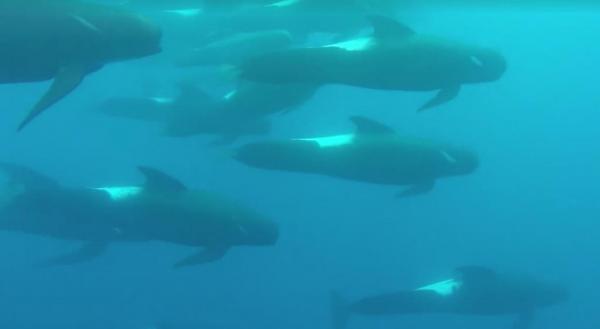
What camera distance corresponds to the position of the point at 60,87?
16.1 feet

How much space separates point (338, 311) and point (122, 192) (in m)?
5.88

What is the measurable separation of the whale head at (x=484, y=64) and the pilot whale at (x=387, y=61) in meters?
0.01

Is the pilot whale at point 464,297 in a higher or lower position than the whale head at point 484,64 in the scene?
lower

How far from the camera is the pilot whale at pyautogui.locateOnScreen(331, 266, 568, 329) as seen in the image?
11.3m

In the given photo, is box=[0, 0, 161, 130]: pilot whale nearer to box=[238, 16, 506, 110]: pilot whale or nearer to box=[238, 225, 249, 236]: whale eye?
box=[238, 16, 506, 110]: pilot whale

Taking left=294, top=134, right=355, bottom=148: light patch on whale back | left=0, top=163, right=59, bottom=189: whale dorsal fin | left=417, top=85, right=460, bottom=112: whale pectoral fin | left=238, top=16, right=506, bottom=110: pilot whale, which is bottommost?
left=0, top=163, right=59, bottom=189: whale dorsal fin

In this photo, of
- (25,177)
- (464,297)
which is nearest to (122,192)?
(25,177)

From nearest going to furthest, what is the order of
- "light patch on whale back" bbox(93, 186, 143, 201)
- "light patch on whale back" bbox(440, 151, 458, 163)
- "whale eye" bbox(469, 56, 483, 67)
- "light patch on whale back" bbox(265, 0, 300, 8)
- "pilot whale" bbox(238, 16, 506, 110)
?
"pilot whale" bbox(238, 16, 506, 110), "whale eye" bbox(469, 56, 483, 67), "light patch on whale back" bbox(93, 186, 143, 201), "light patch on whale back" bbox(440, 151, 458, 163), "light patch on whale back" bbox(265, 0, 300, 8)

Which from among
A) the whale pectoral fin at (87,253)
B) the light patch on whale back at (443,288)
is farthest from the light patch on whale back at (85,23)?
the light patch on whale back at (443,288)

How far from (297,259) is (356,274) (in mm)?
1732

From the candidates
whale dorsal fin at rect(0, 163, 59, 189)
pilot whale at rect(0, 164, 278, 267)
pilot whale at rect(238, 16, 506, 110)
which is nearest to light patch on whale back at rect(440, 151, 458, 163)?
pilot whale at rect(238, 16, 506, 110)

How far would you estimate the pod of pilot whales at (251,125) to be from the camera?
5.05 m

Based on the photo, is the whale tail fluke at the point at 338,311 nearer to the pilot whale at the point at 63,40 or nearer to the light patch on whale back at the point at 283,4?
the light patch on whale back at the point at 283,4

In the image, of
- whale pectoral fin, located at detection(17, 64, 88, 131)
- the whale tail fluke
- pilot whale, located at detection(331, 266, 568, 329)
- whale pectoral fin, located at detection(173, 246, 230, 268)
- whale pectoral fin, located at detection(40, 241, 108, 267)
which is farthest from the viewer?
the whale tail fluke
